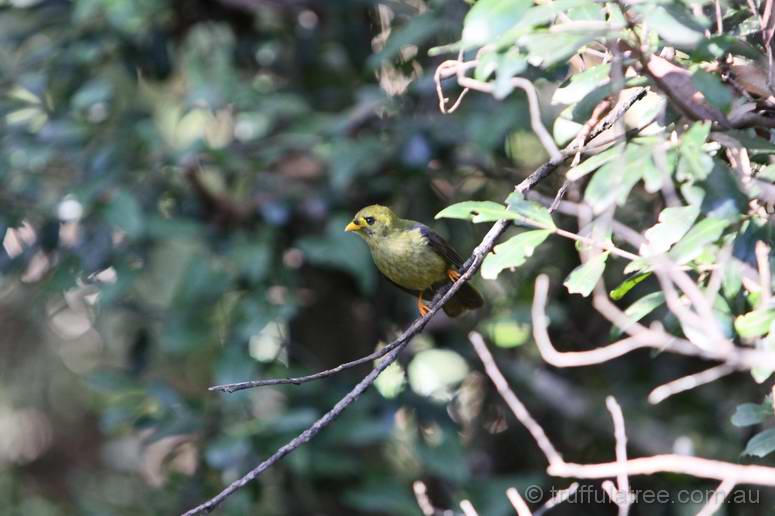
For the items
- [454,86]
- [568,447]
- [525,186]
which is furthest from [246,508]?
[525,186]

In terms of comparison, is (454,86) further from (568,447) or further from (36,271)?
(36,271)

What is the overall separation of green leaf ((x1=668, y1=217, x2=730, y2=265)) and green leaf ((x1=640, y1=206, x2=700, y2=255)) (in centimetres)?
14

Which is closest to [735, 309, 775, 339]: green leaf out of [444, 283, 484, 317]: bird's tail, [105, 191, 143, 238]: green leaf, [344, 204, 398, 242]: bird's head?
[444, 283, 484, 317]: bird's tail

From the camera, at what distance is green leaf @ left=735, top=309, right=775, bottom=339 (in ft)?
7.74

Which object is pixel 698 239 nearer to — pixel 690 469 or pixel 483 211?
pixel 483 211

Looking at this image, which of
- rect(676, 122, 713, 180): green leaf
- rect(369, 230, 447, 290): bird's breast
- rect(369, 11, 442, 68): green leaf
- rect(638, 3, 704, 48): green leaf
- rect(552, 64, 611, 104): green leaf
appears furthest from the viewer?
rect(369, 230, 447, 290): bird's breast

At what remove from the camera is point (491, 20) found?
2.13 metres

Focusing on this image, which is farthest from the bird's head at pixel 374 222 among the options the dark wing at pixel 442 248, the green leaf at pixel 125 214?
the green leaf at pixel 125 214

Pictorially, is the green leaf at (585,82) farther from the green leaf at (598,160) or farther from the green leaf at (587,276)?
the green leaf at (587,276)

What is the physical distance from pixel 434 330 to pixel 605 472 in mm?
2760

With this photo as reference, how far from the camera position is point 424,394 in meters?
4.82

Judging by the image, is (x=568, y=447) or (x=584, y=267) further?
(x=568, y=447)

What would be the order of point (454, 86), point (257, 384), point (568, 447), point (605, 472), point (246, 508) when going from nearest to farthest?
point (605, 472)
point (257, 384)
point (454, 86)
point (246, 508)
point (568, 447)

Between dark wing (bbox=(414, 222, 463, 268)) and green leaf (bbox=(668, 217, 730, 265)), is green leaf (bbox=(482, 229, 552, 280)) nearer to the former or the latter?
green leaf (bbox=(668, 217, 730, 265))
